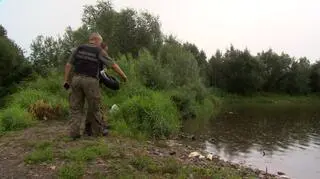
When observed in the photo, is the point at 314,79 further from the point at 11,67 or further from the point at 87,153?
the point at 87,153

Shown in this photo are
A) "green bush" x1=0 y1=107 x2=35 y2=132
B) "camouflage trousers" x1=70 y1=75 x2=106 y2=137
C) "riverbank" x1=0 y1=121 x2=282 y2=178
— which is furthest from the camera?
"green bush" x1=0 y1=107 x2=35 y2=132

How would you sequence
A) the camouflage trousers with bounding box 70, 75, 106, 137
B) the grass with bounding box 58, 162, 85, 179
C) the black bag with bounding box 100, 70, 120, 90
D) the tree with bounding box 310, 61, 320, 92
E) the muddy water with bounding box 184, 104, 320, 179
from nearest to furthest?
the grass with bounding box 58, 162, 85, 179 → the camouflage trousers with bounding box 70, 75, 106, 137 → the black bag with bounding box 100, 70, 120, 90 → the muddy water with bounding box 184, 104, 320, 179 → the tree with bounding box 310, 61, 320, 92

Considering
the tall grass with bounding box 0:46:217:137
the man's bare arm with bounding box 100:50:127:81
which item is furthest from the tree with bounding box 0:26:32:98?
the man's bare arm with bounding box 100:50:127:81

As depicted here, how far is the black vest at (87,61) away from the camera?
10.6 m

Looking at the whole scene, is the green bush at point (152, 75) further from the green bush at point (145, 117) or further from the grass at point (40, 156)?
the grass at point (40, 156)

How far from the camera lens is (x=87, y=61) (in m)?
10.7

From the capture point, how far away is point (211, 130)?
25078mm

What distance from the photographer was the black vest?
1057 centimetres

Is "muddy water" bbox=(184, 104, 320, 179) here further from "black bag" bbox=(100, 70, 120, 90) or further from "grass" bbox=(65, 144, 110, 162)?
"grass" bbox=(65, 144, 110, 162)

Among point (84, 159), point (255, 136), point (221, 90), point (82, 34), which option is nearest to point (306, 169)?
point (255, 136)

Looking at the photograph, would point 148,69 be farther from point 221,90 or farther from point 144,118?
point 221,90

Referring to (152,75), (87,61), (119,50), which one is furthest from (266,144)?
(119,50)

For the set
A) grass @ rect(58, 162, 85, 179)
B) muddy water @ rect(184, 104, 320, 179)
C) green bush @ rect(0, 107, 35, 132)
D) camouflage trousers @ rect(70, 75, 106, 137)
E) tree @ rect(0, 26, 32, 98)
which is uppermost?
tree @ rect(0, 26, 32, 98)

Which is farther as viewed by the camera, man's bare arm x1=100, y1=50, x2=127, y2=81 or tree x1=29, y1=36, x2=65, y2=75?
tree x1=29, y1=36, x2=65, y2=75
